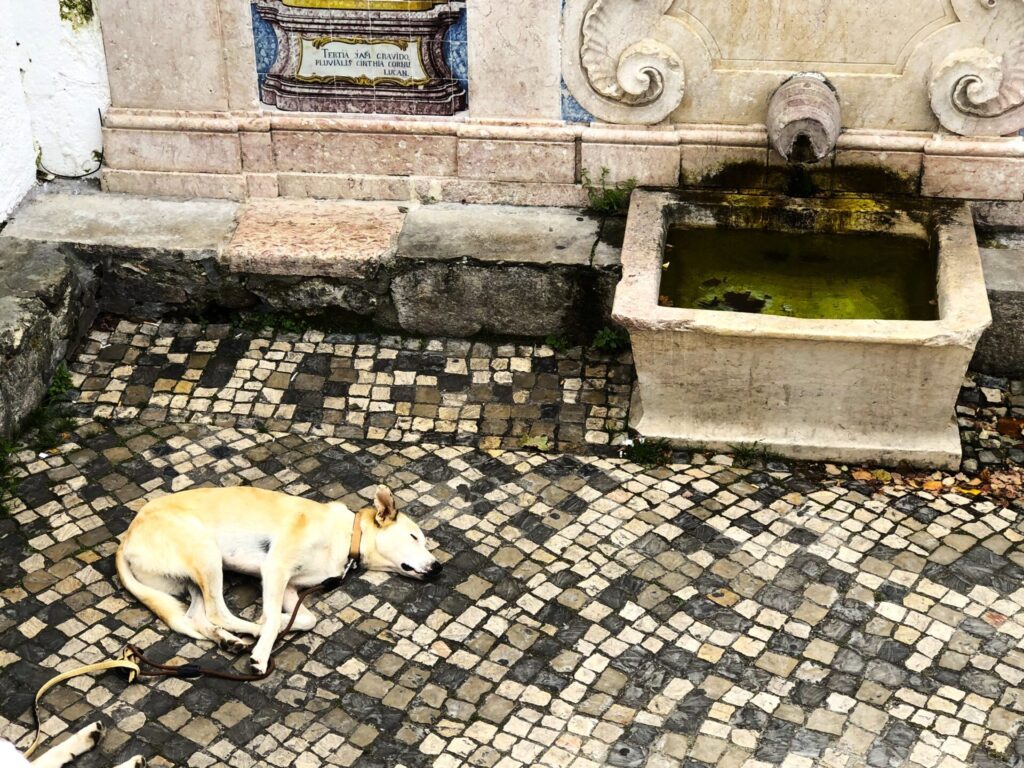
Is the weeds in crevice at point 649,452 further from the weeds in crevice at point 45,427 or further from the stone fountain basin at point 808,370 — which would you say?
the weeds in crevice at point 45,427

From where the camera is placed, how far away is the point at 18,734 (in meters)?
5.09

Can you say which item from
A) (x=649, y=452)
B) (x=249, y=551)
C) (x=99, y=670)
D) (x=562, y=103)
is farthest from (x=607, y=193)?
(x=99, y=670)

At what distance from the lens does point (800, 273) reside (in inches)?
287

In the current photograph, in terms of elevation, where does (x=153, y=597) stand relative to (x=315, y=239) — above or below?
below

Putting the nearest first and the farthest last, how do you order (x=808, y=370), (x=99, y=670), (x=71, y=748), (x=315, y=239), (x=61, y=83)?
(x=71, y=748), (x=99, y=670), (x=808, y=370), (x=315, y=239), (x=61, y=83)

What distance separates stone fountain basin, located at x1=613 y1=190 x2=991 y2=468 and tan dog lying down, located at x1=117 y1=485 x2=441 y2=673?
161 centimetres

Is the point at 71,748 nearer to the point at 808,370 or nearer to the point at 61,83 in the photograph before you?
the point at 808,370

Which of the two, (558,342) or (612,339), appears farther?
(558,342)

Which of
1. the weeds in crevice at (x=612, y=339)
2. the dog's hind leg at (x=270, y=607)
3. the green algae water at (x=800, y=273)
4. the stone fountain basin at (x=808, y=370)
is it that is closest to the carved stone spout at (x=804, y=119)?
the green algae water at (x=800, y=273)

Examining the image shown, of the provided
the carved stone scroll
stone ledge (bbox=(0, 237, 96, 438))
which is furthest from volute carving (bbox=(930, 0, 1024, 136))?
stone ledge (bbox=(0, 237, 96, 438))

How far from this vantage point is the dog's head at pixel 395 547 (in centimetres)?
585

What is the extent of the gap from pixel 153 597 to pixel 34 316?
212 centimetres

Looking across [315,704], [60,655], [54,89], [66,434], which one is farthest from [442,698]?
[54,89]

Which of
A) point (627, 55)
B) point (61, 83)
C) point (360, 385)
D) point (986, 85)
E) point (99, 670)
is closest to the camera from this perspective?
point (99, 670)
